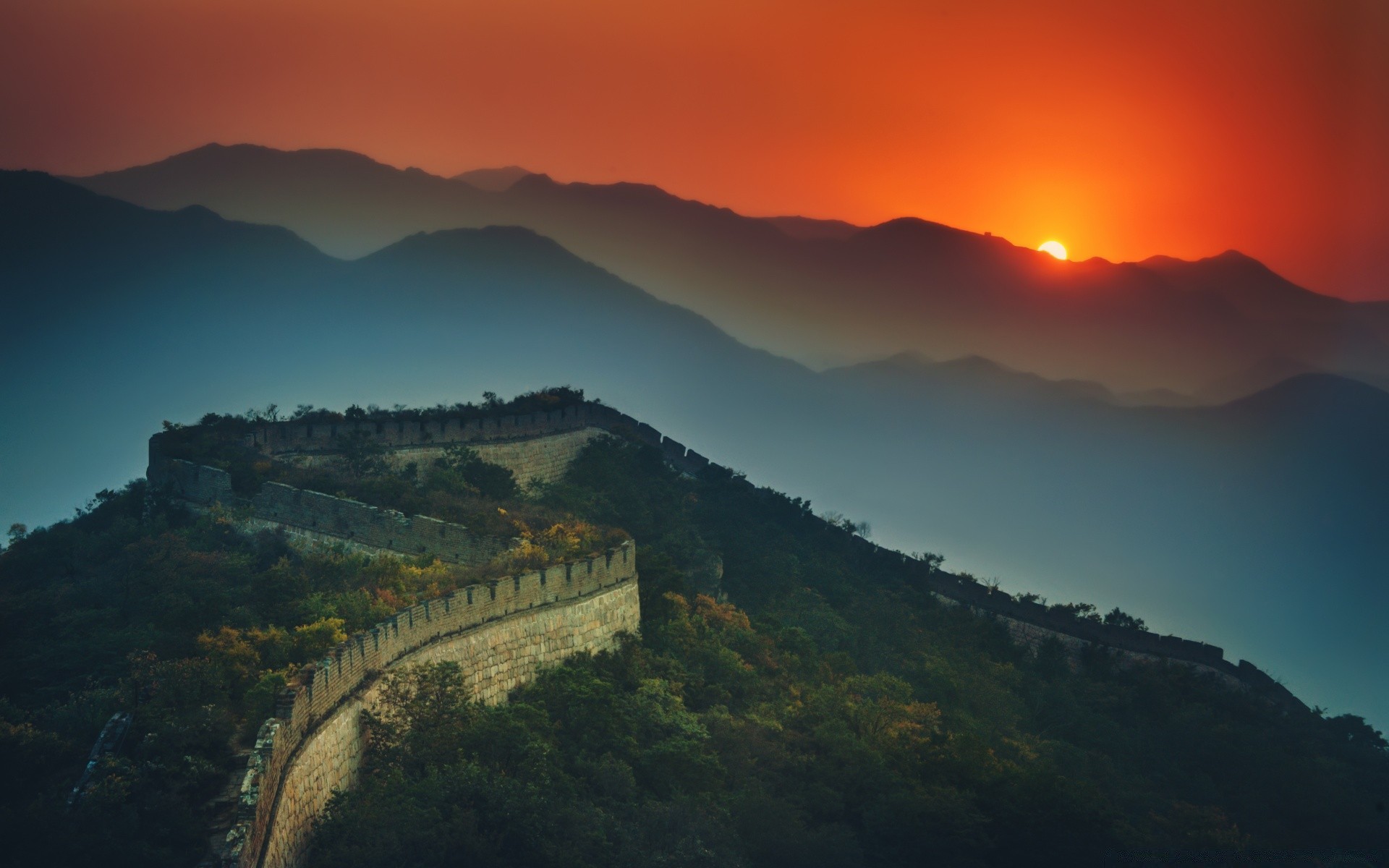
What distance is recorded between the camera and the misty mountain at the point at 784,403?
42.9 meters

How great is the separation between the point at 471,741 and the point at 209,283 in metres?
35.1

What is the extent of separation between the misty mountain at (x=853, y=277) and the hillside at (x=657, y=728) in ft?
63.4

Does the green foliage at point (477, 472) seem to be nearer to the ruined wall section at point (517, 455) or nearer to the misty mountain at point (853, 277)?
the ruined wall section at point (517, 455)

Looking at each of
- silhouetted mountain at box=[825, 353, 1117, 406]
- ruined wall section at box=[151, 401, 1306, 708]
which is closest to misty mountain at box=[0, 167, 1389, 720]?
silhouetted mountain at box=[825, 353, 1117, 406]

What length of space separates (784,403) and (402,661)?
46953 mm

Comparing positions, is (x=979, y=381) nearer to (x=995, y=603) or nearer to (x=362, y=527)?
(x=995, y=603)

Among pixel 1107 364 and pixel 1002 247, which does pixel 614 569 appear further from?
pixel 1107 364

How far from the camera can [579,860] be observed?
1555 cm

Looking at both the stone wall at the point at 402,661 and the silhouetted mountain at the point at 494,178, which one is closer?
the stone wall at the point at 402,661

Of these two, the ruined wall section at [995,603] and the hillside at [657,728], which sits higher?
the ruined wall section at [995,603]

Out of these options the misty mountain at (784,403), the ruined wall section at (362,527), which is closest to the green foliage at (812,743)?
the ruined wall section at (362,527)

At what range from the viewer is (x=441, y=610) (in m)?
18.5

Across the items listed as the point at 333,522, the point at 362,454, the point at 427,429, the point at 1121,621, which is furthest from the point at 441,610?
the point at 1121,621

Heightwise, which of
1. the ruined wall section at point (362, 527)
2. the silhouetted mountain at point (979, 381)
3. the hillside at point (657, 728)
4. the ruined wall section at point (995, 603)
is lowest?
the hillside at point (657, 728)
